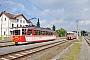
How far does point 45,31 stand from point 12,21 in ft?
107

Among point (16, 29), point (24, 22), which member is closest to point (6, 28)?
point (24, 22)

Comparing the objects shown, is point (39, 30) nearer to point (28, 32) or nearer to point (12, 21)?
point (28, 32)

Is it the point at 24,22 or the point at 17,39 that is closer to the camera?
the point at 17,39

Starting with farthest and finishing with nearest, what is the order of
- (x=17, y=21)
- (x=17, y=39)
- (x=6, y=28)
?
(x=17, y=21) → (x=6, y=28) → (x=17, y=39)

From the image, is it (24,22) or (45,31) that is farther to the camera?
(24,22)

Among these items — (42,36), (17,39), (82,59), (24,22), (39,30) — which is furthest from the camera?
(24,22)

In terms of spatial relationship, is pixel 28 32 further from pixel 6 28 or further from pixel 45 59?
pixel 6 28

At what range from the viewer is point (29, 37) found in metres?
24.8

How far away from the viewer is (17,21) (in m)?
65.4

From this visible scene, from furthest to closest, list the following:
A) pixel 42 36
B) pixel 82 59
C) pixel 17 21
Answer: pixel 17 21 → pixel 42 36 → pixel 82 59

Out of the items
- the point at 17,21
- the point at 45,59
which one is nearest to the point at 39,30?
the point at 45,59

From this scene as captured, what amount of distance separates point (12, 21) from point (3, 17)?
12.4ft

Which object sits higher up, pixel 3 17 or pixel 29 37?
pixel 3 17

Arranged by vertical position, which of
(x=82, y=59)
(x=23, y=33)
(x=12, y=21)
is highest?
(x=12, y=21)
